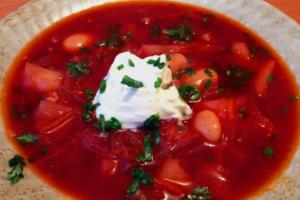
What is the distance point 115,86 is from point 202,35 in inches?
38.6

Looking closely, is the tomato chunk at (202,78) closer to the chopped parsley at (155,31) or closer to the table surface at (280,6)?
the chopped parsley at (155,31)

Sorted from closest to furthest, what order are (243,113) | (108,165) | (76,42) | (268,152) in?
(108,165), (268,152), (243,113), (76,42)

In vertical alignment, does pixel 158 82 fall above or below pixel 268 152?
above

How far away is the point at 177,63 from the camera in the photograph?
8.97 ft

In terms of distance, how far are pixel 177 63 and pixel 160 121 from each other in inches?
18.0

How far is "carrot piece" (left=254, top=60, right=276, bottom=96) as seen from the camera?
277cm

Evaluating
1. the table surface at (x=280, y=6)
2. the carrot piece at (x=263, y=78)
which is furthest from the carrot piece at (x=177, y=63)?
the table surface at (x=280, y=6)

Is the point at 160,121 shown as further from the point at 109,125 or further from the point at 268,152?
the point at 268,152

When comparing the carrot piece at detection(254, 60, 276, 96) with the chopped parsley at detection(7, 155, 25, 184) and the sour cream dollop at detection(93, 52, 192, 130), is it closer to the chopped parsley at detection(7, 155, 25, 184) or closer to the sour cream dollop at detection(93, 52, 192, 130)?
the sour cream dollop at detection(93, 52, 192, 130)

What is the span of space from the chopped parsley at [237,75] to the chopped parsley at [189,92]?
0.30 m

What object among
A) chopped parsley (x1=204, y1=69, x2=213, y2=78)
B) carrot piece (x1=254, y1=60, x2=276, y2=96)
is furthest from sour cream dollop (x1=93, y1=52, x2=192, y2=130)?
carrot piece (x1=254, y1=60, x2=276, y2=96)

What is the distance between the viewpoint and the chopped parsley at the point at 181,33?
10.1ft

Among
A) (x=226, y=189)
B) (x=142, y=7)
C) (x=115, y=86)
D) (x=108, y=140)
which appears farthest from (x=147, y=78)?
(x=142, y=7)

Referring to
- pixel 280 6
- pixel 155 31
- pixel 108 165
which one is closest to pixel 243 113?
pixel 108 165
